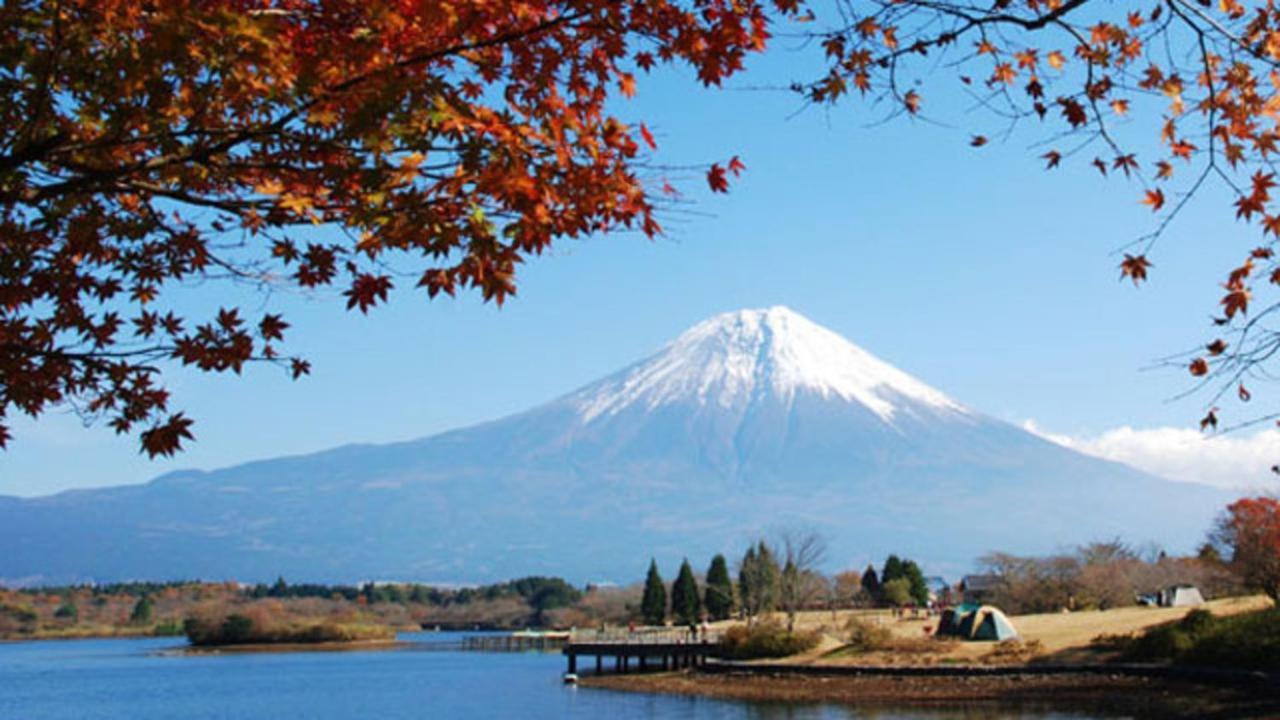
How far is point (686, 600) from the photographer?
72938 millimetres

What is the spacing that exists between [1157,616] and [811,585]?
1169 inches

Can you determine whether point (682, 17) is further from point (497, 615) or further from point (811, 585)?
point (497, 615)

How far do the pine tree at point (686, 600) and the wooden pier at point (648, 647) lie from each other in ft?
51.5

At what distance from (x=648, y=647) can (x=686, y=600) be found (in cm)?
2316

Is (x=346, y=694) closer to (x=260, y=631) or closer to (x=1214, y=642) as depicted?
(x=1214, y=642)

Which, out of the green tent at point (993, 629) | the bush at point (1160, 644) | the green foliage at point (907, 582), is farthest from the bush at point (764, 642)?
the green foliage at point (907, 582)

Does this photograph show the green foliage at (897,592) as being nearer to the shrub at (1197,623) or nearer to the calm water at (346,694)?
the calm water at (346,694)

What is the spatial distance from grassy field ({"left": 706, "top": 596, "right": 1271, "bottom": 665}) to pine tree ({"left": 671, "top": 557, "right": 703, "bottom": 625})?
85.3 feet

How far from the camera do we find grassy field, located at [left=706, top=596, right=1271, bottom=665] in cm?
3466

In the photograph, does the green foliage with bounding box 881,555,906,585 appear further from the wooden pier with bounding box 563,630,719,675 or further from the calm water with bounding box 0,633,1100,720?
the wooden pier with bounding box 563,630,719,675

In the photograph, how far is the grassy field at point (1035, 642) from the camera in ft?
114

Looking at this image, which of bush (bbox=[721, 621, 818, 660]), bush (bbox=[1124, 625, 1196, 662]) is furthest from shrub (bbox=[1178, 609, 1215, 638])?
bush (bbox=[721, 621, 818, 660])

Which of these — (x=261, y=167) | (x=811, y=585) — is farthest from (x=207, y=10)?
(x=811, y=585)

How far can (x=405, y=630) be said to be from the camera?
131 meters
